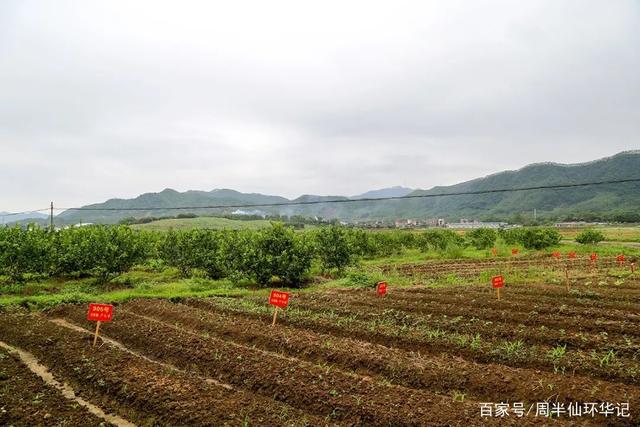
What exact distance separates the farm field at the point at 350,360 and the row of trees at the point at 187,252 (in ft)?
25.1

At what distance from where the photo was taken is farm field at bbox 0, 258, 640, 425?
684 centimetres

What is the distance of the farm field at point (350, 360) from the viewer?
684 centimetres

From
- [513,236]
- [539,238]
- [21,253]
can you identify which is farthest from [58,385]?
[513,236]

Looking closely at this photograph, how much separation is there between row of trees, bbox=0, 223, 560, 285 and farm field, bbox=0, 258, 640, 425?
7648mm

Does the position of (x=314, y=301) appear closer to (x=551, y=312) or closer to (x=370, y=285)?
(x=370, y=285)

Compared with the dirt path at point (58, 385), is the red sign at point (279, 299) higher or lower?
higher

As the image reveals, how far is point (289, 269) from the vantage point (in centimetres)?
2342

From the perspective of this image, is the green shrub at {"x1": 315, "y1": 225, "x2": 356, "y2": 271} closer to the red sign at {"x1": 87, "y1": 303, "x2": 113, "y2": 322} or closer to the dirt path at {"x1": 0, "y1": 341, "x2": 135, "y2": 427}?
the red sign at {"x1": 87, "y1": 303, "x2": 113, "y2": 322}

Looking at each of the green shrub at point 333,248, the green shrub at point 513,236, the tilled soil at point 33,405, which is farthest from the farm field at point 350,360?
the green shrub at point 513,236

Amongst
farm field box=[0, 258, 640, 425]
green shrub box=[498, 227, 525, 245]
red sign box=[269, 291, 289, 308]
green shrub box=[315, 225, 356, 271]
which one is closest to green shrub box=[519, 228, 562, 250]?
green shrub box=[498, 227, 525, 245]

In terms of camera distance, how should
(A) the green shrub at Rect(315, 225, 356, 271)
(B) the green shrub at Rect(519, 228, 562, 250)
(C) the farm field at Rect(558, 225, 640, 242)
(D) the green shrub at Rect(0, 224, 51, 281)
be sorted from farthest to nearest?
(C) the farm field at Rect(558, 225, 640, 242)
(B) the green shrub at Rect(519, 228, 562, 250)
(A) the green shrub at Rect(315, 225, 356, 271)
(D) the green shrub at Rect(0, 224, 51, 281)

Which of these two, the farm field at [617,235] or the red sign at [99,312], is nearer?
the red sign at [99,312]

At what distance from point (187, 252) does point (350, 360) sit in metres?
23.0

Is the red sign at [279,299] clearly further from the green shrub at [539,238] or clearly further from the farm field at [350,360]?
the green shrub at [539,238]
